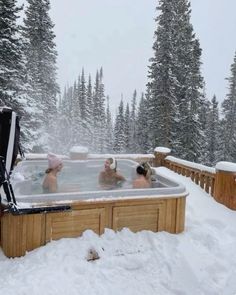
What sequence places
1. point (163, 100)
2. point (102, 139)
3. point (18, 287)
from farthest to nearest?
point (102, 139) < point (163, 100) < point (18, 287)

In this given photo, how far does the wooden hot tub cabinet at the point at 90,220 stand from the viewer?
3613 millimetres

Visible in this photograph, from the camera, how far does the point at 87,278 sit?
3178 millimetres

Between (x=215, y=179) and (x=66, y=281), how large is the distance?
3.67m

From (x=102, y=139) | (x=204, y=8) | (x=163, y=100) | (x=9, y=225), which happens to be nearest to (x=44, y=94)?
(x=163, y=100)

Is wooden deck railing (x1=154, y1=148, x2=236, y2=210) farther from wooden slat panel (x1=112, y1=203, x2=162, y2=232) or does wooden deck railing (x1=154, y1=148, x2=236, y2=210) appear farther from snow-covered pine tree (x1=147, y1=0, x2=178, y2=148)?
snow-covered pine tree (x1=147, y1=0, x2=178, y2=148)

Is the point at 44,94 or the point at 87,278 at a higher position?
the point at 44,94

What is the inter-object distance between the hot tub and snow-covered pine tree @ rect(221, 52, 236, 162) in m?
→ 17.6

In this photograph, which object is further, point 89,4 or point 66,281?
point 89,4

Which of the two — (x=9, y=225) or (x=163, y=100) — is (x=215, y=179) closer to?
(x=9, y=225)

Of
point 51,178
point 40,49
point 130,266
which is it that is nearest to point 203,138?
point 40,49

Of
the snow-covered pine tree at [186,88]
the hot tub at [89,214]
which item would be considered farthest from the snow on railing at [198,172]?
the snow-covered pine tree at [186,88]

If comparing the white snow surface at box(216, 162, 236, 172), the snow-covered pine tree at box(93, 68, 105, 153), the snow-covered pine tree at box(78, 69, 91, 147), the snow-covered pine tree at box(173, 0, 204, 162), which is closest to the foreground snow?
the white snow surface at box(216, 162, 236, 172)

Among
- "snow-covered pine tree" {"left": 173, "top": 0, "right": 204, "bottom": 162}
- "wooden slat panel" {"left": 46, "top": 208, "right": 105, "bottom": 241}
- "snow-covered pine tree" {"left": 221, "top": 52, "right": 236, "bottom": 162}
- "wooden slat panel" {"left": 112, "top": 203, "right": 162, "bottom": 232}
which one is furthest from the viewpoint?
"snow-covered pine tree" {"left": 221, "top": 52, "right": 236, "bottom": 162}

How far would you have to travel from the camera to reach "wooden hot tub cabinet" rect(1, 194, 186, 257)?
11.9 ft
